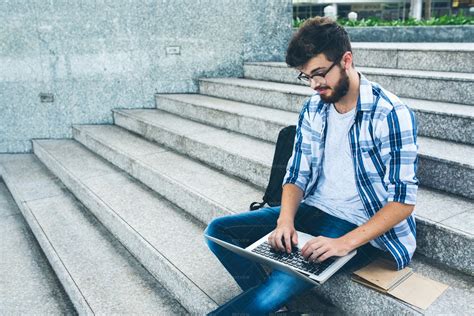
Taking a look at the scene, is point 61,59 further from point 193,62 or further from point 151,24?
point 193,62

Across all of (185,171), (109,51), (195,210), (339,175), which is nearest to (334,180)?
(339,175)

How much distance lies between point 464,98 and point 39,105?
5.38 m

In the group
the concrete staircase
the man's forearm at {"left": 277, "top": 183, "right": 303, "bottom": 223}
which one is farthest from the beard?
the concrete staircase

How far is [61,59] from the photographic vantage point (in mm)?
5941

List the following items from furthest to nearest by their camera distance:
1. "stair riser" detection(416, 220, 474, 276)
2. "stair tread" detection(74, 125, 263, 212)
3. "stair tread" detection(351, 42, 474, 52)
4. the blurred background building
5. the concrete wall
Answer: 1. the blurred background building
2. the concrete wall
3. "stair tread" detection(351, 42, 474, 52)
4. "stair tread" detection(74, 125, 263, 212)
5. "stair riser" detection(416, 220, 474, 276)

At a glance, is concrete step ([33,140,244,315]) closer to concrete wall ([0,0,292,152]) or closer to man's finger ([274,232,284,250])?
man's finger ([274,232,284,250])

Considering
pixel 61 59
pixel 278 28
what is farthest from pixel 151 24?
pixel 278 28

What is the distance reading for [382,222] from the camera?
75.1 inches

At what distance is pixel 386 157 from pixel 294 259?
64cm

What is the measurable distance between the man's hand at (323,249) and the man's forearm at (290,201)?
0.97ft

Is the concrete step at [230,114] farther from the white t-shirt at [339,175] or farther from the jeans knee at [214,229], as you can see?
the jeans knee at [214,229]

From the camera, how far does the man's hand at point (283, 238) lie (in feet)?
6.69

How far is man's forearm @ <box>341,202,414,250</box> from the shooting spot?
1908 mm

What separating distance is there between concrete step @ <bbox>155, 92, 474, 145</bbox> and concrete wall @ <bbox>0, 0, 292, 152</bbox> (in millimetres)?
560
